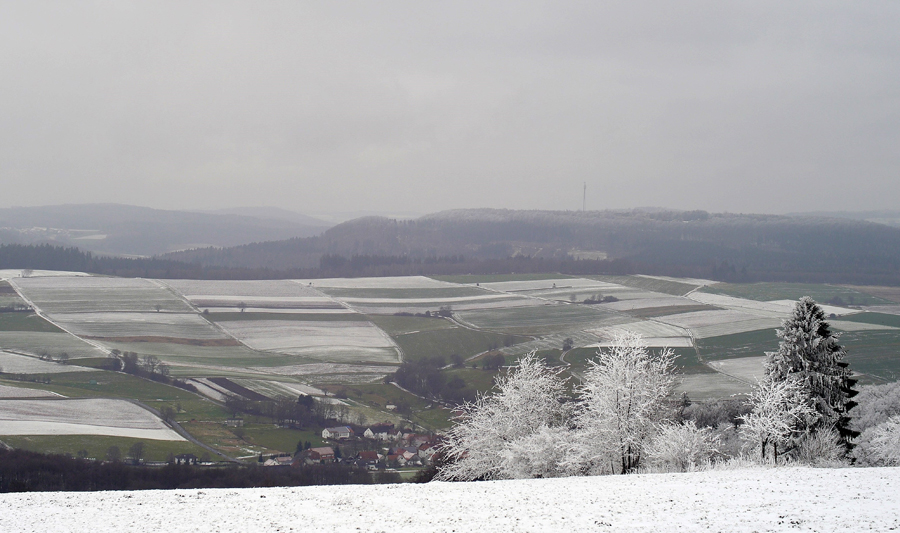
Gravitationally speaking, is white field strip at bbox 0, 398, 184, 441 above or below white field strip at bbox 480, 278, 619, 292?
below

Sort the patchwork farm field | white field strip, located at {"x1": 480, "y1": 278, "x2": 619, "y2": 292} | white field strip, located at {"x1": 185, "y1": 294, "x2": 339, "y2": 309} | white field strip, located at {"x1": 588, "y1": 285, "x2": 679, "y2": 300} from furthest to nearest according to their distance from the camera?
white field strip, located at {"x1": 480, "y1": 278, "x2": 619, "y2": 292}, white field strip, located at {"x1": 588, "y1": 285, "x2": 679, "y2": 300}, white field strip, located at {"x1": 185, "y1": 294, "x2": 339, "y2": 309}, the patchwork farm field

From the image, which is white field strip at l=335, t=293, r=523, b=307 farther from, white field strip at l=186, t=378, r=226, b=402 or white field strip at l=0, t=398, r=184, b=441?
white field strip at l=0, t=398, r=184, b=441

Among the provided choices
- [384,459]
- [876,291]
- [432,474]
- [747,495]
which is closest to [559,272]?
[876,291]

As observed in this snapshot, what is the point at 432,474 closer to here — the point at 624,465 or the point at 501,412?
the point at 501,412

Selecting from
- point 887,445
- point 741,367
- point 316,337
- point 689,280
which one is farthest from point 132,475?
point 689,280

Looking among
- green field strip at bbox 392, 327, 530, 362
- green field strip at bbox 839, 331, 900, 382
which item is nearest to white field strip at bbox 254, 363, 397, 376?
green field strip at bbox 392, 327, 530, 362

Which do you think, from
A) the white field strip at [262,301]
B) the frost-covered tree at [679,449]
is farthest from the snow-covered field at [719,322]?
the frost-covered tree at [679,449]
